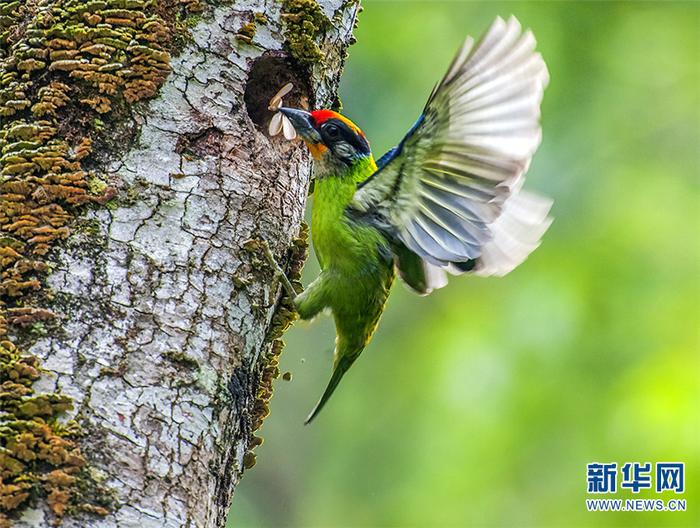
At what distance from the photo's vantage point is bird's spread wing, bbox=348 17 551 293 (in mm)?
2768

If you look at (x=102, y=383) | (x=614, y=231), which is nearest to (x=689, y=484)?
(x=614, y=231)

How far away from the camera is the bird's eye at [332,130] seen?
3621 millimetres

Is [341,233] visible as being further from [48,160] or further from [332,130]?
[48,160]

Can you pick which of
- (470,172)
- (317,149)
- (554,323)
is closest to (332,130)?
(317,149)

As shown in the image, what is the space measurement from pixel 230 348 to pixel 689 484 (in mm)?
3016

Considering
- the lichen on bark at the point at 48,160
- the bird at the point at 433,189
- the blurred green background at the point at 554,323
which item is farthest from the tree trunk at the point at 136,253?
the blurred green background at the point at 554,323

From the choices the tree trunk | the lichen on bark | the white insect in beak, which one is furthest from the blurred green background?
the lichen on bark

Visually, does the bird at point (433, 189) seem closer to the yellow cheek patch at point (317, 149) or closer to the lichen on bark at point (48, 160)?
the yellow cheek patch at point (317, 149)

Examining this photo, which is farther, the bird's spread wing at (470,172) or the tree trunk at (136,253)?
the bird's spread wing at (470,172)

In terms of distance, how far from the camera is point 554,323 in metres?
5.81

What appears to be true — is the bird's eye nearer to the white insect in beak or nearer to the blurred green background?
the white insect in beak

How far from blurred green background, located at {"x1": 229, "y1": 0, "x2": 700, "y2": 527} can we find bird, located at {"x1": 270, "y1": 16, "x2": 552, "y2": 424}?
1930mm

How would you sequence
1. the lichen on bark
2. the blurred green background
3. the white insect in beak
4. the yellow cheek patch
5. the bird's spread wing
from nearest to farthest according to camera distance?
the lichen on bark
the bird's spread wing
the white insect in beak
the yellow cheek patch
the blurred green background

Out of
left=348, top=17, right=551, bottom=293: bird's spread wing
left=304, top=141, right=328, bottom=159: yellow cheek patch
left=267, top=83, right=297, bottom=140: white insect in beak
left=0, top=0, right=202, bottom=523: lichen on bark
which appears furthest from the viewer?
left=304, top=141, right=328, bottom=159: yellow cheek patch
